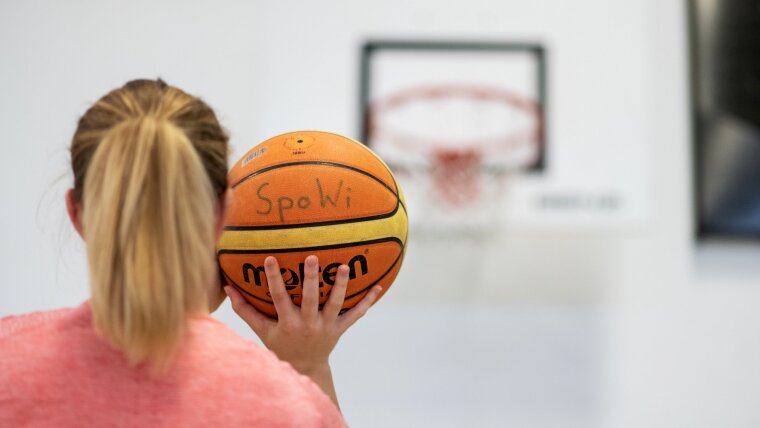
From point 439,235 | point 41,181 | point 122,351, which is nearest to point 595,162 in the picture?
point 439,235

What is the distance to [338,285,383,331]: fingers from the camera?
100 centimetres

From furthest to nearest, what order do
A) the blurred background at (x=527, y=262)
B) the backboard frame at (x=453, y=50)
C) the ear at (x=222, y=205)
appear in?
the blurred background at (x=527, y=262) → the backboard frame at (x=453, y=50) → the ear at (x=222, y=205)

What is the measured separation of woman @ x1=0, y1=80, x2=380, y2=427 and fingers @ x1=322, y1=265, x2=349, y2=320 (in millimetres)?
254

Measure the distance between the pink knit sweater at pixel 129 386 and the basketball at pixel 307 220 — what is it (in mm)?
289

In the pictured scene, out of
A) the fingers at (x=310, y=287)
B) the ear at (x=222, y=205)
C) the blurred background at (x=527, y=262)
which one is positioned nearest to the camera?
the ear at (x=222, y=205)

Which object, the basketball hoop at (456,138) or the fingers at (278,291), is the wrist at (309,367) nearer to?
the fingers at (278,291)

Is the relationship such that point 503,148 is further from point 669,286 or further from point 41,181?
point 41,181

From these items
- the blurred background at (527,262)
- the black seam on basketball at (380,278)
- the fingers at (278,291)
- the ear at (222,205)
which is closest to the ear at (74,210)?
the ear at (222,205)

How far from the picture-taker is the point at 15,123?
2811mm

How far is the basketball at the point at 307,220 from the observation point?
984 millimetres

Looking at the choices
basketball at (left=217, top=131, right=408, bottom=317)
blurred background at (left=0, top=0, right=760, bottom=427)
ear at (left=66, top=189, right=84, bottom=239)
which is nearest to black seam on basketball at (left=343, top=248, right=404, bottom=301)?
basketball at (left=217, top=131, right=408, bottom=317)

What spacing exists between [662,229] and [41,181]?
2657mm

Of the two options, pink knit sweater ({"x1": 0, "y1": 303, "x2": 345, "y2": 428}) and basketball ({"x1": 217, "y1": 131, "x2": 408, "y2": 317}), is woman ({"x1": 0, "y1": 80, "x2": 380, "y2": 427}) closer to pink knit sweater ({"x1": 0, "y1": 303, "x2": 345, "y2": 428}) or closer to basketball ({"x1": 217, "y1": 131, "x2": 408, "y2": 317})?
pink knit sweater ({"x1": 0, "y1": 303, "x2": 345, "y2": 428})

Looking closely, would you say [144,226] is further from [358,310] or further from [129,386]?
[358,310]
